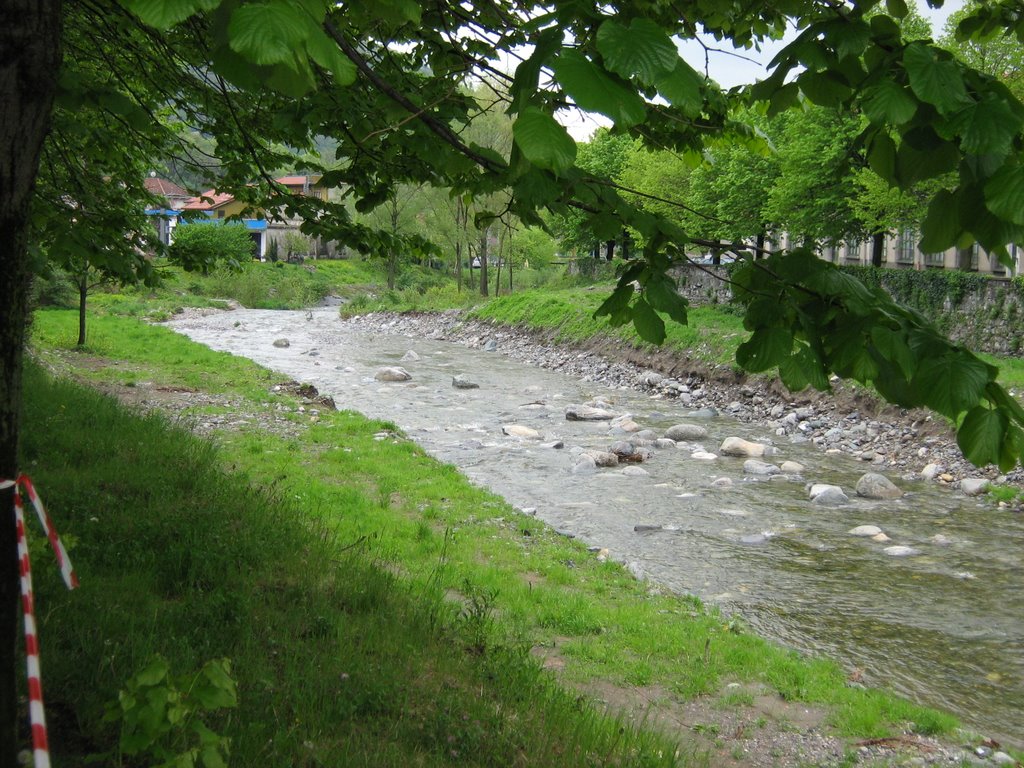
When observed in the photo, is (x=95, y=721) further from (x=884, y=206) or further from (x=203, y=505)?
(x=884, y=206)

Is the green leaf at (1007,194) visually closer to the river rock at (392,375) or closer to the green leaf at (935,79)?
the green leaf at (935,79)

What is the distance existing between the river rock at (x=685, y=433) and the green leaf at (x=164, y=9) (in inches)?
671

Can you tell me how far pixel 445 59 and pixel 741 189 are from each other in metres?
31.7

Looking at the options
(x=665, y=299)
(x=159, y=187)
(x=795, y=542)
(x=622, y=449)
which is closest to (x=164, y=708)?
(x=665, y=299)

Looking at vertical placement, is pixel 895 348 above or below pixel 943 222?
below

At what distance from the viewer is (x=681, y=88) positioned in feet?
6.56

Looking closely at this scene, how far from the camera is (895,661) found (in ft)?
26.7

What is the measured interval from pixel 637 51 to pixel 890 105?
96cm

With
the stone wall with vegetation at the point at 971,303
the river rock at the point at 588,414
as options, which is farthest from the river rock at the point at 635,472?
the stone wall with vegetation at the point at 971,303

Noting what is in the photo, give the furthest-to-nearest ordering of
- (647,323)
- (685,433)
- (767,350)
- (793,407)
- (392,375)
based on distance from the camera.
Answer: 1. (392,375)
2. (793,407)
3. (685,433)
4. (647,323)
5. (767,350)

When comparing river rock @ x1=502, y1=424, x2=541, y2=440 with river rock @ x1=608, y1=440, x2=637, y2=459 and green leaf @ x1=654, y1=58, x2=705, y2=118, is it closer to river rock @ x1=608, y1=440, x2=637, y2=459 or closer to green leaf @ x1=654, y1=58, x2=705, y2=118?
river rock @ x1=608, y1=440, x2=637, y2=459

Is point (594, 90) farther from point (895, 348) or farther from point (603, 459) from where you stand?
point (603, 459)

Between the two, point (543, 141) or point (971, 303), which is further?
point (971, 303)

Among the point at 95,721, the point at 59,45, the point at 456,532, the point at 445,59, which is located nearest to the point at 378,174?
the point at 445,59
